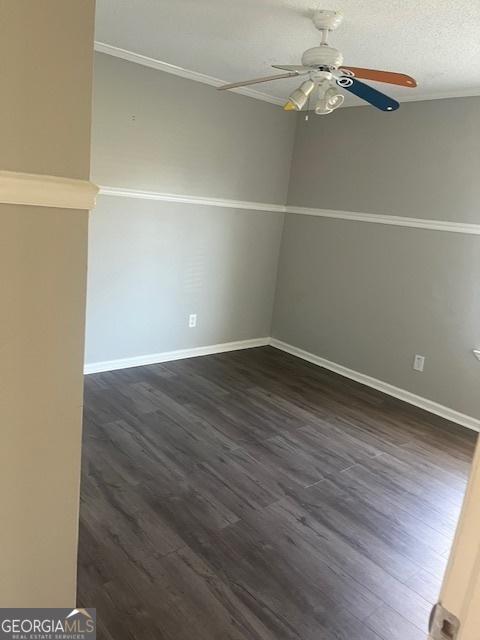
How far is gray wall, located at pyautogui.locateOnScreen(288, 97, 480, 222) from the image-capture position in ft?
11.2

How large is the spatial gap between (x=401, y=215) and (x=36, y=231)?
325cm

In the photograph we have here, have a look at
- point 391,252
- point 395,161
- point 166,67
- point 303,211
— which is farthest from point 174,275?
point 395,161

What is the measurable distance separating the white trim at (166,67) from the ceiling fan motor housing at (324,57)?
160 centimetres

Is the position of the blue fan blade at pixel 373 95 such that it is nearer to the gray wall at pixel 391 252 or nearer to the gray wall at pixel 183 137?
the gray wall at pixel 391 252

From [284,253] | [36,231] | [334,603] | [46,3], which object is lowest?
[334,603]

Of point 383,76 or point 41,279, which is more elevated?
point 383,76

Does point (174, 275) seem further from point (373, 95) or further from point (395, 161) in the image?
point (373, 95)

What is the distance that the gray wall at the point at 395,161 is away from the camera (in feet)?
11.2

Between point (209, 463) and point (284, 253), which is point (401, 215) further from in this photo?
point (209, 463)

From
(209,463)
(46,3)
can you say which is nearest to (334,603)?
(209,463)

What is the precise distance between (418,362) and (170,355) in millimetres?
2047

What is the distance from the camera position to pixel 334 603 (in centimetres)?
183

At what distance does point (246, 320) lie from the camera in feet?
15.5

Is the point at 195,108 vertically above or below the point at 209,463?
above
